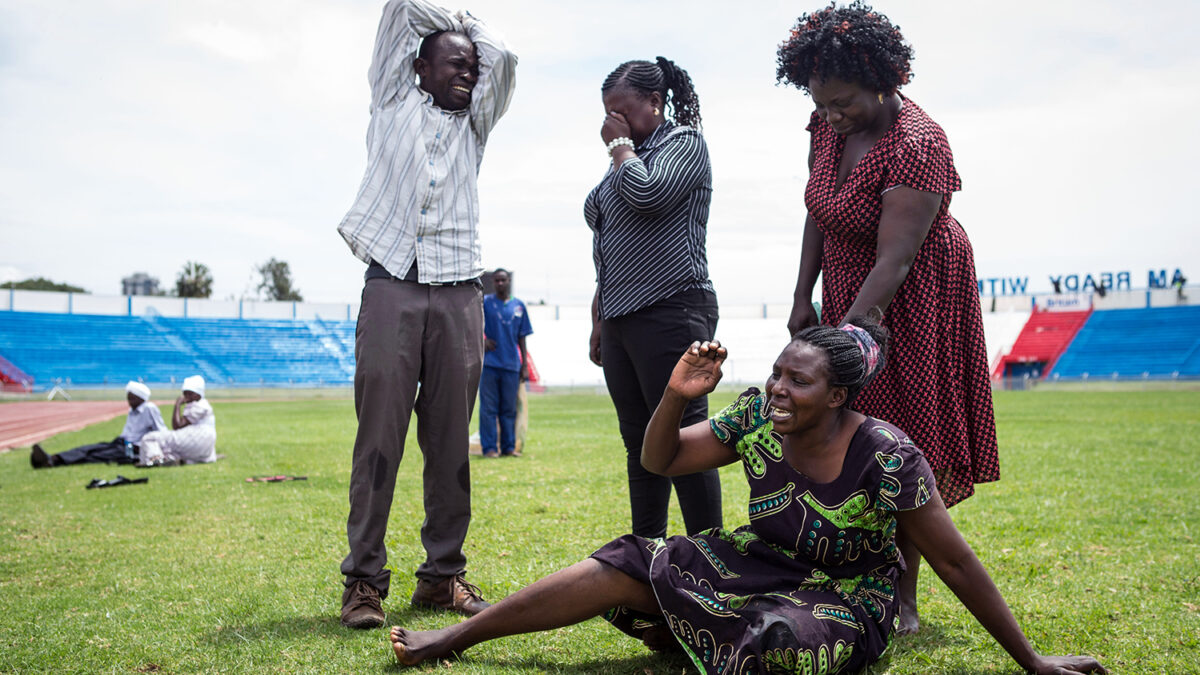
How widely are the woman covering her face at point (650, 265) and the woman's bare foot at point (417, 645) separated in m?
1.03

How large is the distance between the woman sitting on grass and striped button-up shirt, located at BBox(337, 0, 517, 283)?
4.58 ft

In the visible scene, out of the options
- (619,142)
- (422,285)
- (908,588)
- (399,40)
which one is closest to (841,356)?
(908,588)

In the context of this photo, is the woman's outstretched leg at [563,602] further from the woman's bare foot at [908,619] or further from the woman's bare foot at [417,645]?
the woman's bare foot at [908,619]

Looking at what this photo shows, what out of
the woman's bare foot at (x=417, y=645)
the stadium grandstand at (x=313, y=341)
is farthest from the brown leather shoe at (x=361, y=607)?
the stadium grandstand at (x=313, y=341)

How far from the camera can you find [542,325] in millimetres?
55531

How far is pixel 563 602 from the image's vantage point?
9.32ft

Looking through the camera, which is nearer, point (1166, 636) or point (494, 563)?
point (1166, 636)

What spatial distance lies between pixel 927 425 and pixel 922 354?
0.82ft

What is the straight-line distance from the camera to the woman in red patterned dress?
311 cm

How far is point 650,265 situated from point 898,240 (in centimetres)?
97

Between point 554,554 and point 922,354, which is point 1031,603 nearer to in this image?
point 922,354

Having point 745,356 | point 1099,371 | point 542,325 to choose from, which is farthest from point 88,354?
point 1099,371

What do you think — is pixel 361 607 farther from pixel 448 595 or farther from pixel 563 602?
pixel 563 602

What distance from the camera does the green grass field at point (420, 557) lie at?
10.3 feet
